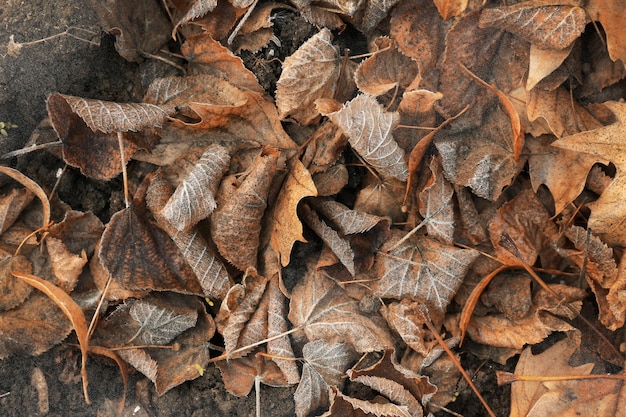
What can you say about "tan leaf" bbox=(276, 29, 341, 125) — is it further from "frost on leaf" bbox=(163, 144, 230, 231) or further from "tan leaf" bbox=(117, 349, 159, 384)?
"tan leaf" bbox=(117, 349, 159, 384)

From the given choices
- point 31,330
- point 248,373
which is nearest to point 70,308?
point 31,330

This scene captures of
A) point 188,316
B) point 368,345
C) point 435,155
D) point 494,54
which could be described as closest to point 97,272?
point 188,316

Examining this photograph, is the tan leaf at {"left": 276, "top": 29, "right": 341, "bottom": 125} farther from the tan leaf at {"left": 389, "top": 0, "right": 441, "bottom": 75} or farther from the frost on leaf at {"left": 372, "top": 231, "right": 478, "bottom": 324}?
the frost on leaf at {"left": 372, "top": 231, "right": 478, "bottom": 324}

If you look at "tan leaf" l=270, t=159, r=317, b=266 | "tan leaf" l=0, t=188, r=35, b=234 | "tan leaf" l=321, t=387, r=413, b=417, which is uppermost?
"tan leaf" l=0, t=188, r=35, b=234

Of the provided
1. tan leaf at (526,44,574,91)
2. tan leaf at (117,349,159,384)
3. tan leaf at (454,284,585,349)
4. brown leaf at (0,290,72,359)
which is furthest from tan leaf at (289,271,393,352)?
tan leaf at (526,44,574,91)

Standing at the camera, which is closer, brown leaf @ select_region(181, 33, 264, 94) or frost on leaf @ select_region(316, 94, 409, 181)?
frost on leaf @ select_region(316, 94, 409, 181)

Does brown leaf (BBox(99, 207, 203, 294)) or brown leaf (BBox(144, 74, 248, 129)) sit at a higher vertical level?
brown leaf (BBox(144, 74, 248, 129))
